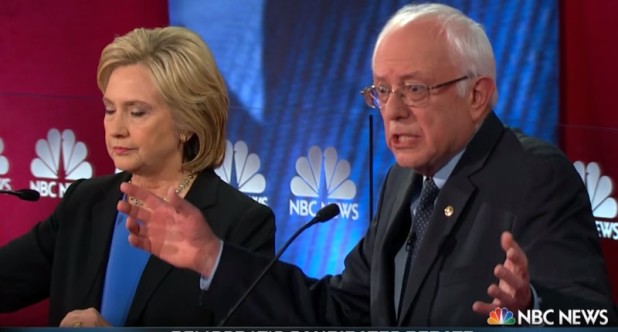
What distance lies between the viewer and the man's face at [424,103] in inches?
96.6

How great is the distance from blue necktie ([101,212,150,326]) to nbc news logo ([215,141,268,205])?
1.52 feet

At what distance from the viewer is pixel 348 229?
3.13m

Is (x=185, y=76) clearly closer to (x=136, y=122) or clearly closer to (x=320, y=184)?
(x=136, y=122)

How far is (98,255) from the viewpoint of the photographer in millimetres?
2664

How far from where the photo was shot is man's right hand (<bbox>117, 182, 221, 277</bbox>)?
2.27 meters

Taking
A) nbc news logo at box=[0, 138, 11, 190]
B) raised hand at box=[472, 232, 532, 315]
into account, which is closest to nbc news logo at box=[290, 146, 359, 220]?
nbc news logo at box=[0, 138, 11, 190]

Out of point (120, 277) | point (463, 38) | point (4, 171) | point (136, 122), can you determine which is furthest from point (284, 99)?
point (463, 38)

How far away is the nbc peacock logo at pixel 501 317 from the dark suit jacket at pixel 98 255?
0.55 meters

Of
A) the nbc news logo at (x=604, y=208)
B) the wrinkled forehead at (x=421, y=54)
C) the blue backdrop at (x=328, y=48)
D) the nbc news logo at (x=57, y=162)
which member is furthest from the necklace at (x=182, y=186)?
the nbc news logo at (x=604, y=208)

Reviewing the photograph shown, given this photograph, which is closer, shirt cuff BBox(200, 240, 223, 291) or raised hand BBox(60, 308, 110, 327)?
shirt cuff BBox(200, 240, 223, 291)

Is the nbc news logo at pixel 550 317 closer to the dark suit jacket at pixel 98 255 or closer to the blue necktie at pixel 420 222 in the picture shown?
the blue necktie at pixel 420 222

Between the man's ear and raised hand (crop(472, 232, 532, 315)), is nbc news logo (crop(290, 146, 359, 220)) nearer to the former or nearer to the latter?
the man's ear

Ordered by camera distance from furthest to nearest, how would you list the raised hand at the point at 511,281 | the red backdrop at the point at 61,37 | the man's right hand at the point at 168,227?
1. the red backdrop at the point at 61,37
2. the man's right hand at the point at 168,227
3. the raised hand at the point at 511,281

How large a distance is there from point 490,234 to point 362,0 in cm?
159
